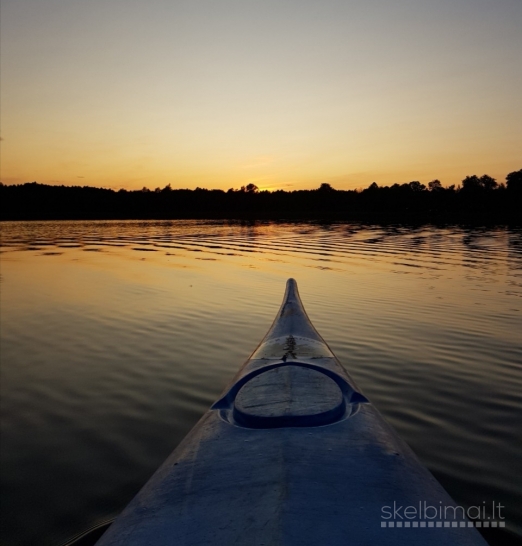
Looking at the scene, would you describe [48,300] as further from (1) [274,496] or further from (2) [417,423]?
(1) [274,496]

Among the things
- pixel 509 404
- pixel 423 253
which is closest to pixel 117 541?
pixel 509 404

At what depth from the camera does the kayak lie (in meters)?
1.79

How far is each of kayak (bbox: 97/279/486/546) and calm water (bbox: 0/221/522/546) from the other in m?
1.22

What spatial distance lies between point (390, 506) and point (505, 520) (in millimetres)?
1765

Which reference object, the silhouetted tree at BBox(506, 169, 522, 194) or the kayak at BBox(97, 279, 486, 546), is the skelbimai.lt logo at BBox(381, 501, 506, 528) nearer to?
the kayak at BBox(97, 279, 486, 546)

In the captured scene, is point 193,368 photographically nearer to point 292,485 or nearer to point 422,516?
point 292,485

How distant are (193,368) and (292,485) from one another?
460 cm

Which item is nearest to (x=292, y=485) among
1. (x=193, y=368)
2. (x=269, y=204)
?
(x=193, y=368)

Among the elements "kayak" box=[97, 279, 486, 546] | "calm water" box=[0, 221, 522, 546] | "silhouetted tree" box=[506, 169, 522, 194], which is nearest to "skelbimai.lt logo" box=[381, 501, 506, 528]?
"kayak" box=[97, 279, 486, 546]

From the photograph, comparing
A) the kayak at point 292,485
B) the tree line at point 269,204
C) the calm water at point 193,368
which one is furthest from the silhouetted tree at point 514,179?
the kayak at point 292,485

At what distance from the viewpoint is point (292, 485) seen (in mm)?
2004

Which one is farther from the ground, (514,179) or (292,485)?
(514,179)

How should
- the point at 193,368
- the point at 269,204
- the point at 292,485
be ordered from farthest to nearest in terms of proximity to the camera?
the point at 269,204 < the point at 193,368 < the point at 292,485

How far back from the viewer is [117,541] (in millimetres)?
1941
